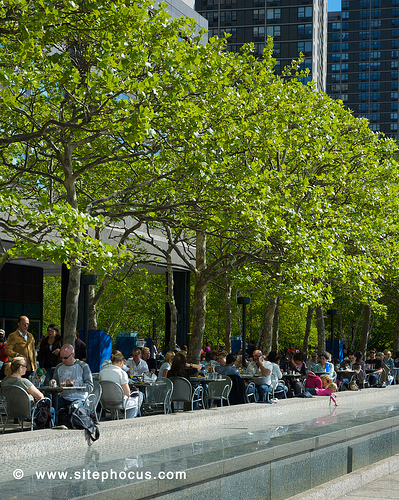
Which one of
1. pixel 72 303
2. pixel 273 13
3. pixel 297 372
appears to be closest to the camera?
pixel 72 303

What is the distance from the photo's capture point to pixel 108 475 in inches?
215

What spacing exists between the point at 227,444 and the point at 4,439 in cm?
288

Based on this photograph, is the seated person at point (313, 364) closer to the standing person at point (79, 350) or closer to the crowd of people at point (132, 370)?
the crowd of people at point (132, 370)

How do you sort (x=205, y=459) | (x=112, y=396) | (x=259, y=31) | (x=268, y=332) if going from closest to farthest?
1. (x=205, y=459)
2. (x=112, y=396)
3. (x=268, y=332)
4. (x=259, y=31)

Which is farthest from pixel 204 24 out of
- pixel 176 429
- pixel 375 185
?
pixel 176 429

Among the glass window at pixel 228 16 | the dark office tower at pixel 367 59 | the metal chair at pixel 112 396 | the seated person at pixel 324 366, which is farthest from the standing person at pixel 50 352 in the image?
the dark office tower at pixel 367 59

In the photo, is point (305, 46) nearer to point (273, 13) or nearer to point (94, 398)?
point (273, 13)

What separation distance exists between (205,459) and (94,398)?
521 centimetres

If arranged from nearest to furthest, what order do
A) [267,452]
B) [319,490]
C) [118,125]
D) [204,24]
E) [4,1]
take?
1. [267,452]
2. [319,490]
3. [4,1]
4. [118,125]
5. [204,24]

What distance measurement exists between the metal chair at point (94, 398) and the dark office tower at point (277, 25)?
86.4 m

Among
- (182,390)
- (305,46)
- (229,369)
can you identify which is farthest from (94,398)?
(305,46)

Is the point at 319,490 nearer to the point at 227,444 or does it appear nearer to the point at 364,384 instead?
the point at 227,444

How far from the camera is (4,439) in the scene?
8.42 meters

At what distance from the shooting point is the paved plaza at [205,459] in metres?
5.33
